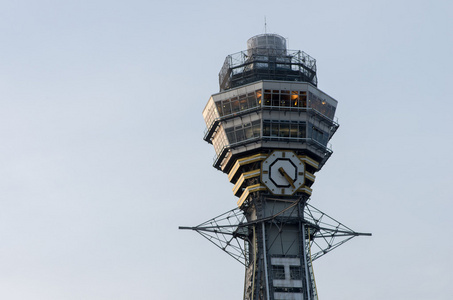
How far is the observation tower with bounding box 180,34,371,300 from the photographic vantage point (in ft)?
537

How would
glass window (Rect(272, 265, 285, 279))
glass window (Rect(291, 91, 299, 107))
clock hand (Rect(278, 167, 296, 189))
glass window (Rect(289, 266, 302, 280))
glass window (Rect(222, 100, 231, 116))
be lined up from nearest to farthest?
glass window (Rect(272, 265, 285, 279)) → glass window (Rect(289, 266, 302, 280)) → clock hand (Rect(278, 167, 296, 189)) → glass window (Rect(291, 91, 299, 107)) → glass window (Rect(222, 100, 231, 116))

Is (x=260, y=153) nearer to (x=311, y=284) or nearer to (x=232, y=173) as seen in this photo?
(x=232, y=173)

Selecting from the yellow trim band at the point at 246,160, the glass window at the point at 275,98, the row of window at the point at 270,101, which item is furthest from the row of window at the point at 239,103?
the yellow trim band at the point at 246,160

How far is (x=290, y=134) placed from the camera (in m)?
171

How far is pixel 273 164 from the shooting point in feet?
557

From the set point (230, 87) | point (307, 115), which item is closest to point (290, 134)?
point (307, 115)

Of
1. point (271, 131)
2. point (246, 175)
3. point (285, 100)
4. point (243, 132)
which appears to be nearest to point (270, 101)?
point (285, 100)

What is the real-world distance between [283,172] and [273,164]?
88.6 inches

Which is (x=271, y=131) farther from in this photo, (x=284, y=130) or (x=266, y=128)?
(x=284, y=130)

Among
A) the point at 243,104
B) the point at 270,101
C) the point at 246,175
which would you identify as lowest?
the point at 246,175

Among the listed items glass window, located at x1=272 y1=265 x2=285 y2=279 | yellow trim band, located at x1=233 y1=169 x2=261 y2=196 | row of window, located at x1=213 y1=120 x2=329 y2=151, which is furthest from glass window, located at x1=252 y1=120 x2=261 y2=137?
glass window, located at x1=272 y1=265 x2=285 y2=279

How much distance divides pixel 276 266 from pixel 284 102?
96.4 feet

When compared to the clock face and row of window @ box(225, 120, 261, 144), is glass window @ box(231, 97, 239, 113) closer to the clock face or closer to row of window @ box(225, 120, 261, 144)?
row of window @ box(225, 120, 261, 144)

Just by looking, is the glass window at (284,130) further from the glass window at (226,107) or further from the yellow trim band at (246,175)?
the glass window at (226,107)
